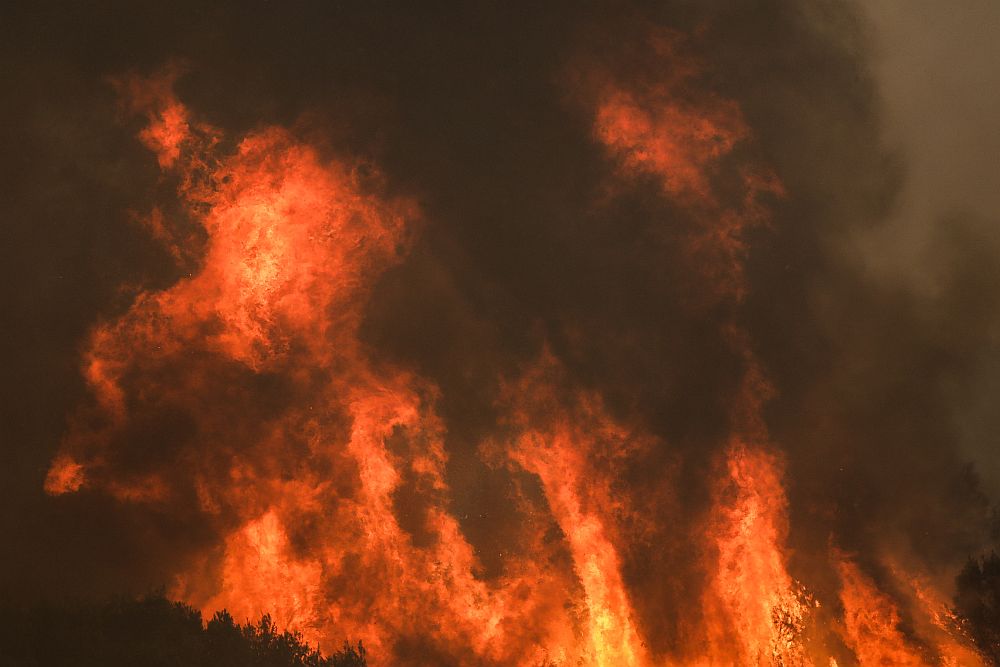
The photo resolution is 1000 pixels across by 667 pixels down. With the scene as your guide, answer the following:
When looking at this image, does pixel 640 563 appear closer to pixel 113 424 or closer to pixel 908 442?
pixel 908 442

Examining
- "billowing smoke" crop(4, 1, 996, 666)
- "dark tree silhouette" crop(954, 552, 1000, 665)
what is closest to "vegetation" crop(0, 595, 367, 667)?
"billowing smoke" crop(4, 1, 996, 666)

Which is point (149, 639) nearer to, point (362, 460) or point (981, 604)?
point (362, 460)

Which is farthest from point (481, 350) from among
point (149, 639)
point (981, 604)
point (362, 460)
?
point (981, 604)

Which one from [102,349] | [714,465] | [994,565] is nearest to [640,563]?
[714,465]

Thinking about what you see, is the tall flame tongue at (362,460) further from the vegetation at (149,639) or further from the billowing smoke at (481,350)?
the vegetation at (149,639)

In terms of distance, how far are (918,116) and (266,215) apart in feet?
38.7

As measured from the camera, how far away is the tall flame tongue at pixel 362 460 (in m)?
12.1

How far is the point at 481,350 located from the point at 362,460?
9.15 ft

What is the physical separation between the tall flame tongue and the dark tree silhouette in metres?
0.39

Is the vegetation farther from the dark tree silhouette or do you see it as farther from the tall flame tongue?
the dark tree silhouette

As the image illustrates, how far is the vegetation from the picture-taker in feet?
37.6

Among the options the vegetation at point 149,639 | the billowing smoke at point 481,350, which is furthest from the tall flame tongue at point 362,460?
the vegetation at point 149,639

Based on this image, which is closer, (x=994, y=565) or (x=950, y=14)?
(x=994, y=565)

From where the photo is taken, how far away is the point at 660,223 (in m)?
12.7
